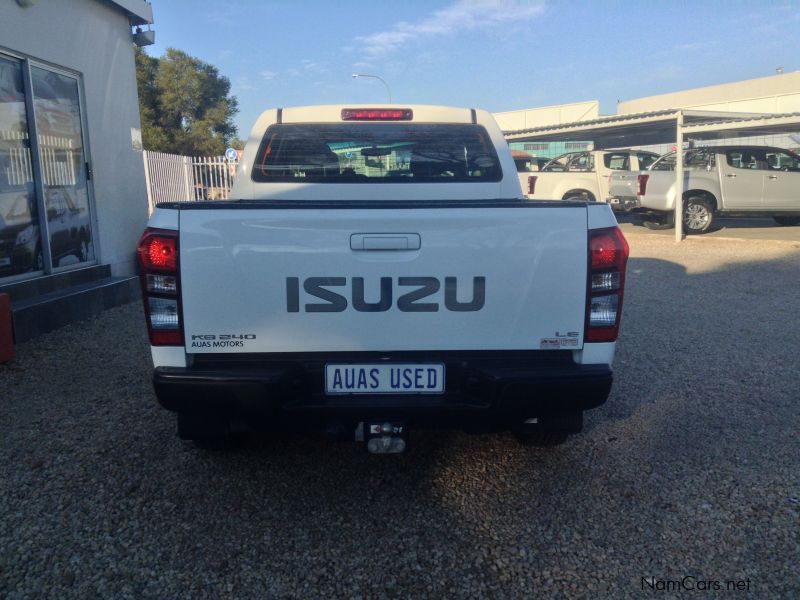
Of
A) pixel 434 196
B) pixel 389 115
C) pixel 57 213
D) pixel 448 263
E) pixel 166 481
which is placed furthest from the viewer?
pixel 57 213

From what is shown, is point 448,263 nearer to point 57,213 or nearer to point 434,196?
point 434,196

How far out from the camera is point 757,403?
434 centimetres

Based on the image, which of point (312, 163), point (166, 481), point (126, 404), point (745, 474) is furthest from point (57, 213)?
point (745, 474)

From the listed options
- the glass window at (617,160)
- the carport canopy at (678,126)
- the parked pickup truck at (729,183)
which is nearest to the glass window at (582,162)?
the glass window at (617,160)

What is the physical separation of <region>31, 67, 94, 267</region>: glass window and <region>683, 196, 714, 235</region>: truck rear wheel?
40.5ft

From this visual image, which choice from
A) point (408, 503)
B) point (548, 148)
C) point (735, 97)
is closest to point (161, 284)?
point (408, 503)

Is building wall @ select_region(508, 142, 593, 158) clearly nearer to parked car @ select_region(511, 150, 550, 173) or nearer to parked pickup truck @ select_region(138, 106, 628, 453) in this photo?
parked car @ select_region(511, 150, 550, 173)

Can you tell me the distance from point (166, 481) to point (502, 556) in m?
1.70

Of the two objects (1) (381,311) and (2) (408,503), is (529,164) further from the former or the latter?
(1) (381,311)

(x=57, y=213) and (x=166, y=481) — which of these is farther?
(x=57, y=213)

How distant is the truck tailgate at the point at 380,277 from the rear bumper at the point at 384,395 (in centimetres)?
7

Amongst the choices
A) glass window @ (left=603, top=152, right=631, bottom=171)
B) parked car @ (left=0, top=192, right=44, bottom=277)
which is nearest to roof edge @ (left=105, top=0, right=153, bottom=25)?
parked car @ (left=0, top=192, right=44, bottom=277)

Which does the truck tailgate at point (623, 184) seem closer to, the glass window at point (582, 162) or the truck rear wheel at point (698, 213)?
the glass window at point (582, 162)

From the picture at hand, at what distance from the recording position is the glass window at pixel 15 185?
21.2 feet
